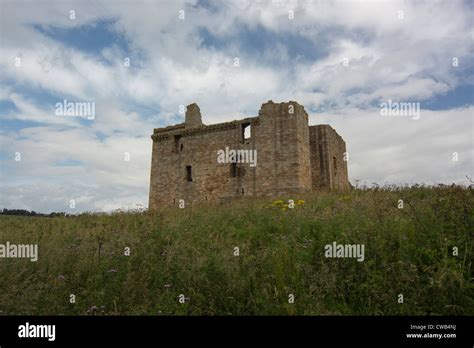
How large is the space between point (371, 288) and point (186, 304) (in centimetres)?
259

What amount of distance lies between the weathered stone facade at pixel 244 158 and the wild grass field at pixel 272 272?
10.7 metres

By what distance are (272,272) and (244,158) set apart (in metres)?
14.1

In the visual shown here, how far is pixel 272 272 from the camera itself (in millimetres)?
5152

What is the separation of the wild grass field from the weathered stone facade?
10.7 m

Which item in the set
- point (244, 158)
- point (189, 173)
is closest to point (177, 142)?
point (189, 173)

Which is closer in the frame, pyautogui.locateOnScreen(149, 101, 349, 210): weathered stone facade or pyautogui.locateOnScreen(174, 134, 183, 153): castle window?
pyautogui.locateOnScreen(149, 101, 349, 210): weathered stone facade

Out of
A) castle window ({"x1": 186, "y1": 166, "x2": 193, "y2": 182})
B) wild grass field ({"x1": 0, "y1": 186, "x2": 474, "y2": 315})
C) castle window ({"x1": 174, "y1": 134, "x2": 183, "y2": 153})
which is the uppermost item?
castle window ({"x1": 174, "y1": 134, "x2": 183, "y2": 153})

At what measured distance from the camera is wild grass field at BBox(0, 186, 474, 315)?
4332 millimetres

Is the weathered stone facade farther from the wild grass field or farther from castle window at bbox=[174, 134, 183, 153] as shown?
the wild grass field

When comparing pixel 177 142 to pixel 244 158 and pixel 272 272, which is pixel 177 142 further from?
pixel 272 272

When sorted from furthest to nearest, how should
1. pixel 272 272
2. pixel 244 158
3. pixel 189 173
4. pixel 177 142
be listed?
pixel 177 142 → pixel 189 173 → pixel 244 158 → pixel 272 272

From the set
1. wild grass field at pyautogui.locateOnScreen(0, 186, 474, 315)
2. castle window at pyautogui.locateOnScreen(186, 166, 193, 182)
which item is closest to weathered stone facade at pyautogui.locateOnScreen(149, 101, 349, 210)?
castle window at pyautogui.locateOnScreen(186, 166, 193, 182)

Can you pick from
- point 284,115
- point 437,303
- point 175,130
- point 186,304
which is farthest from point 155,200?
point 437,303
